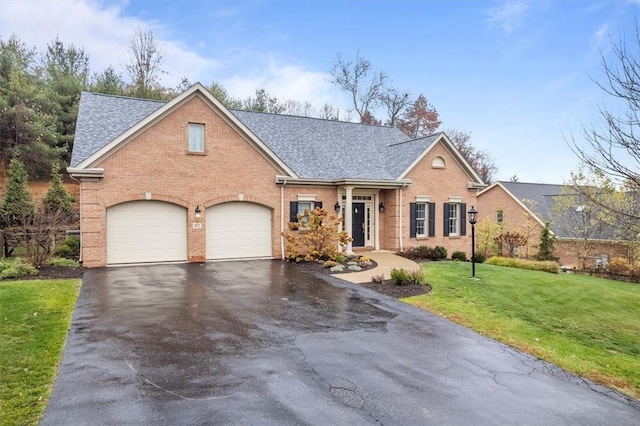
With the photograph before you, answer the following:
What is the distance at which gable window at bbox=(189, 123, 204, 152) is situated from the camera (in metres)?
15.4

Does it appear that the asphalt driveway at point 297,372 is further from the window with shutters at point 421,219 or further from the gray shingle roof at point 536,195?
the gray shingle roof at point 536,195

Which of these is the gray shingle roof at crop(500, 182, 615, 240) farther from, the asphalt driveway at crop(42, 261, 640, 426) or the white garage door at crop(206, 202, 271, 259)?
the asphalt driveway at crop(42, 261, 640, 426)

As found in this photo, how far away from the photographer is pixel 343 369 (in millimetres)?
5562

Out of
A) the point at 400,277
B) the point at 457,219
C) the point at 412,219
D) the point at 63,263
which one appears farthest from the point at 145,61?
the point at 400,277

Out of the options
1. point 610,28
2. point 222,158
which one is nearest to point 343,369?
point 610,28

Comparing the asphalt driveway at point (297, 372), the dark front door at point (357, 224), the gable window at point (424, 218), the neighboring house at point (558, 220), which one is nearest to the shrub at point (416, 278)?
the asphalt driveway at point (297, 372)

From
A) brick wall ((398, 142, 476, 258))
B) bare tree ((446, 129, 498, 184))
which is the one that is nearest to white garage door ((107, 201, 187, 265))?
brick wall ((398, 142, 476, 258))

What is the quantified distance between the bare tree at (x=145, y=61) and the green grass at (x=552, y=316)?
28.6 metres

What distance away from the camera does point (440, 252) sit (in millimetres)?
18750

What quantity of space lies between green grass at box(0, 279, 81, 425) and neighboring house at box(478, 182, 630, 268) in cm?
2233

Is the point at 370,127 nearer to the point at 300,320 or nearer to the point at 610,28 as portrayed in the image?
the point at 610,28

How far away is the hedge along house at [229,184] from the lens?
14.3 meters

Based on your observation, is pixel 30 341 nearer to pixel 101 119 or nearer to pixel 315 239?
pixel 315 239

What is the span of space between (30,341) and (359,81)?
1405 inches
